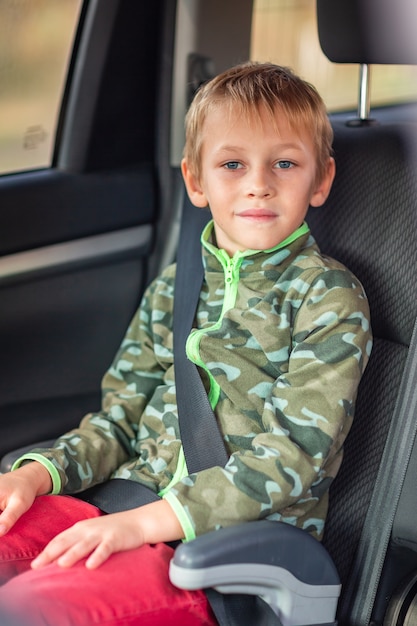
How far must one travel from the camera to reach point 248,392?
1754 mm

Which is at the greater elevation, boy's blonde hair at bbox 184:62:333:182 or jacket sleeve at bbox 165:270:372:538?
boy's blonde hair at bbox 184:62:333:182

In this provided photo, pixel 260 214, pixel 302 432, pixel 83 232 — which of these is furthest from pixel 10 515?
pixel 83 232

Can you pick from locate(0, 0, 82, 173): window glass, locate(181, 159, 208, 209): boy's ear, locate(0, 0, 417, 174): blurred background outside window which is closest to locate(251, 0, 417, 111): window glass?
locate(0, 0, 417, 174): blurred background outside window

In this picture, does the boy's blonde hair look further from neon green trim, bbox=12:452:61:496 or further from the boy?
neon green trim, bbox=12:452:61:496

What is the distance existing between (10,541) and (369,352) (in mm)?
699

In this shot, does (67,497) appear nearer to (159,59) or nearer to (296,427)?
(296,427)

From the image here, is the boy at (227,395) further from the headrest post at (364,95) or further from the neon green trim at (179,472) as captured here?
the headrest post at (364,95)

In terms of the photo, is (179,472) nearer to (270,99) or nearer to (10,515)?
(10,515)

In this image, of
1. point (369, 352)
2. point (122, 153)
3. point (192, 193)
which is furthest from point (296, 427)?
point (122, 153)

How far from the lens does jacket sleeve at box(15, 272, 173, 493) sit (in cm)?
187

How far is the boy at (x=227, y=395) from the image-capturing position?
1524mm

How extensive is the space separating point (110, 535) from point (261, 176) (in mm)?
699

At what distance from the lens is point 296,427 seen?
1615mm

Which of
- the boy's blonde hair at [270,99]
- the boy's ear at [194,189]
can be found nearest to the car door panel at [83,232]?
the boy's ear at [194,189]
